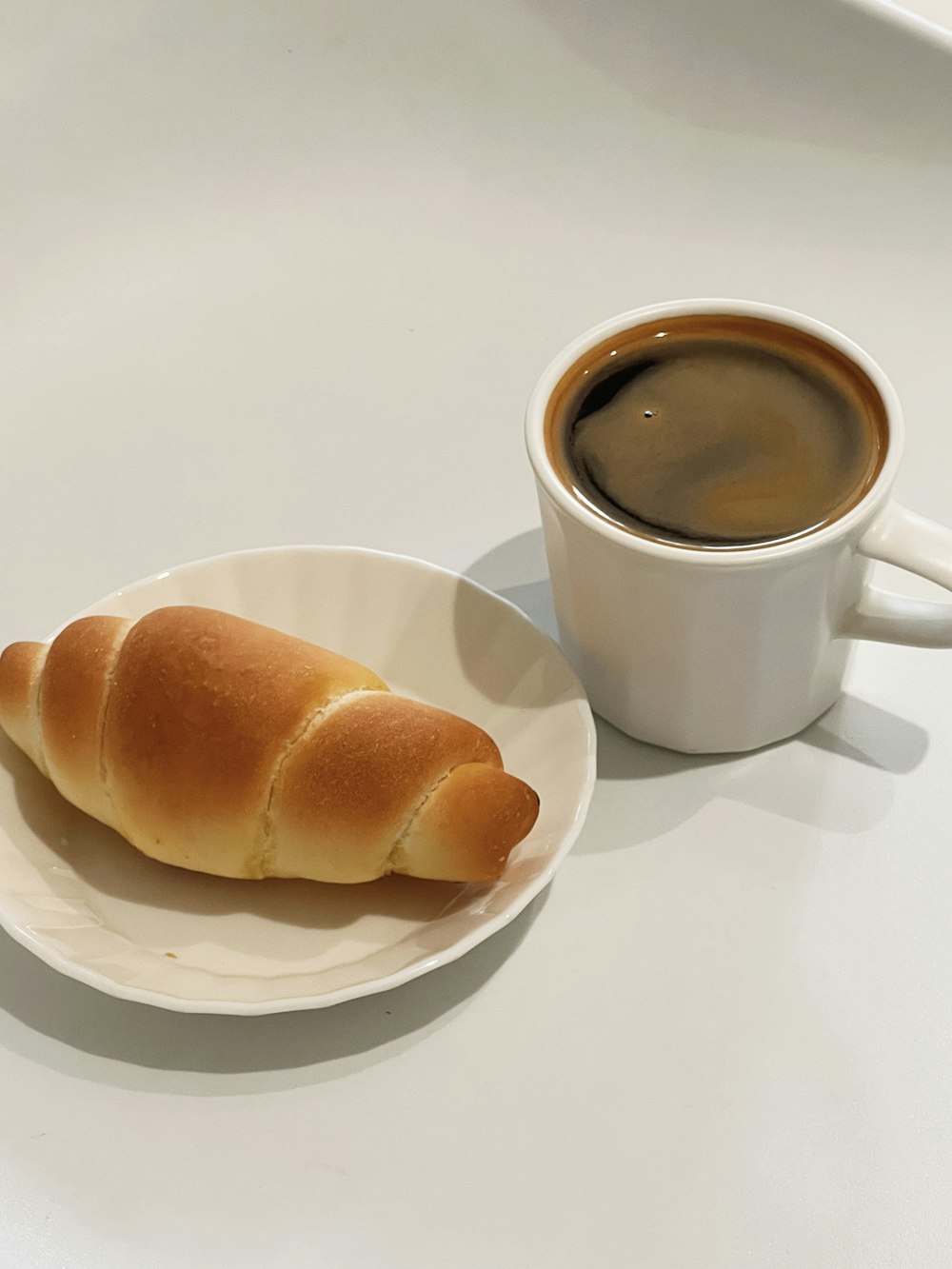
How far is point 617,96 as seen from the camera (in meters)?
1.02

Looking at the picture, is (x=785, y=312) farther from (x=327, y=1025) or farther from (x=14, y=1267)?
(x=14, y=1267)

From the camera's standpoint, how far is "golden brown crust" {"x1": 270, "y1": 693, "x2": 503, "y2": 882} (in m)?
0.56

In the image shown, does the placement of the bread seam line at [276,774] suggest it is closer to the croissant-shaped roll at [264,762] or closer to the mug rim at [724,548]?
the croissant-shaped roll at [264,762]

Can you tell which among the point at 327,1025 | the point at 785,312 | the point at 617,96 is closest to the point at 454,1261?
the point at 327,1025

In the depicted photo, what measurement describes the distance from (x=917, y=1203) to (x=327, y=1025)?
250 mm

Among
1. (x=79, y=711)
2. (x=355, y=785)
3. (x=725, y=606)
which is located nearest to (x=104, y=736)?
(x=79, y=711)

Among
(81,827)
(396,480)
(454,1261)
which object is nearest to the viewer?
(454,1261)

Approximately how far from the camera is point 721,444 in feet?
2.06

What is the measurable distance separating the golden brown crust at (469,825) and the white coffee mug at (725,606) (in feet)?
0.31

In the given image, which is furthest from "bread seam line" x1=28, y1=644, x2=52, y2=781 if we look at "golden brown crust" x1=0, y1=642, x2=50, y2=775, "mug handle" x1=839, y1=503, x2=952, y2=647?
"mug handle" x1=839, y1=503, x2=952, y2=647

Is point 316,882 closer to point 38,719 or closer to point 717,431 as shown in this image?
point 38,719

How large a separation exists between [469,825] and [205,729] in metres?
0.12

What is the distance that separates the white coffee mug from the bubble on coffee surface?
0.02 meters

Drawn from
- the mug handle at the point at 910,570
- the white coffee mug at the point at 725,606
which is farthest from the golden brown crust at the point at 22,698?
the mug handle at the point at 910,570
